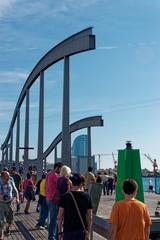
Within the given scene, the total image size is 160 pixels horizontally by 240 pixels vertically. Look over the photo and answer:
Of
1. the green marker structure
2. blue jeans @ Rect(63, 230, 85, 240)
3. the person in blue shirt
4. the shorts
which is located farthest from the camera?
the shorts

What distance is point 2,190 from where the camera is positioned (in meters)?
11.6

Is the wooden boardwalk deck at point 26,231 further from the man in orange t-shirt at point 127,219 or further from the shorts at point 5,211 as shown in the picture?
the man in orange t-shirt at point 127,219

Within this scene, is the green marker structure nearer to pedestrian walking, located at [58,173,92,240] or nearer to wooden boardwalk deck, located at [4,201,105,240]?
wooden boardwalk deck, located at [4,201,105,240]

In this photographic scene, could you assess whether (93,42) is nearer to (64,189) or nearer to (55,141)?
(64,189)

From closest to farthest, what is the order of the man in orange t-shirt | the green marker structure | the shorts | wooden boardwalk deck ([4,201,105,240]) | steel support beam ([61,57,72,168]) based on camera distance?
the man in orange t-shirt, the green marker structure, the shorts, wooden boardwalk deck ([4,201,105,240]), steel support beam ([61,57,72,168])

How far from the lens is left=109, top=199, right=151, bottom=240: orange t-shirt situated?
5723 mm

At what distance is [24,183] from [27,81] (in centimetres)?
1564

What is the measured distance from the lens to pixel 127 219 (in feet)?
18.8

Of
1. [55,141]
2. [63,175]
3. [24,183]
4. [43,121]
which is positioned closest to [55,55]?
[43,121]

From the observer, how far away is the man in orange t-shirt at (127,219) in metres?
5.72

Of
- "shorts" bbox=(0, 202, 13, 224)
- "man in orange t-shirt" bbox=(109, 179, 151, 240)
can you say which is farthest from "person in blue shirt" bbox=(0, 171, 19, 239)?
"man in orange t-shirt" bbox=(109, 179, 151, 240)

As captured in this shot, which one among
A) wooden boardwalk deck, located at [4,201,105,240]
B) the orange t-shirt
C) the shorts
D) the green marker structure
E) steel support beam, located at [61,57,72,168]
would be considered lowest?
wooden boardwalk deck, located at [4,201,105,240]

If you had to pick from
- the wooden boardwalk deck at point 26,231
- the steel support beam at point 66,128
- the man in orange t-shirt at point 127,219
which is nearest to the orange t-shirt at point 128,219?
the man in orange t-shirt at point 127,219

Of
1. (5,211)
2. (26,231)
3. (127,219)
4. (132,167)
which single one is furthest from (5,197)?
(127,219)
